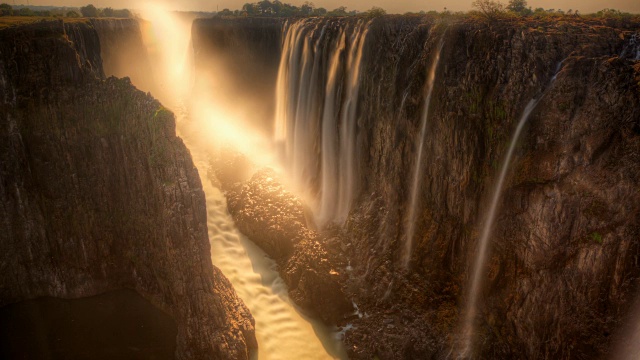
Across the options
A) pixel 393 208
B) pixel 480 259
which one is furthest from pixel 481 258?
pixel 393 208

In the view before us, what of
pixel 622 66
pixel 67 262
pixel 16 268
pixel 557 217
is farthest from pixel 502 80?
pixel 16 268

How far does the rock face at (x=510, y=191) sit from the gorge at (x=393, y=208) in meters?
0.06

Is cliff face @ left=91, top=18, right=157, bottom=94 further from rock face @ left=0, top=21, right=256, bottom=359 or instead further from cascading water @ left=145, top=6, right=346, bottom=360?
rock face @ left=0, top=21, right=256, bottom=359

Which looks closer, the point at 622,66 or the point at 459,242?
the point at 622,66

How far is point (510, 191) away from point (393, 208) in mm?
6671

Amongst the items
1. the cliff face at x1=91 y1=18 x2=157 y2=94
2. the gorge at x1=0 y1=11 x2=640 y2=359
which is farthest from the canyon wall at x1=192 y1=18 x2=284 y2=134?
the gorge at x1=0 y1=11 x2=640 y2=359

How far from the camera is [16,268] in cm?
1627

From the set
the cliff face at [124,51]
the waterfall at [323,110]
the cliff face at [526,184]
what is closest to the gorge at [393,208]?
the cliff face at [526,184]

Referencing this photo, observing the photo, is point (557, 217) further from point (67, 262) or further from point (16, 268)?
point (16, 268)

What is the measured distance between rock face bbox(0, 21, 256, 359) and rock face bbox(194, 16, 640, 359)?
22.0 ft

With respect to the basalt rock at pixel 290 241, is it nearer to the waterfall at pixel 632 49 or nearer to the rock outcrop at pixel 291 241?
the rock outcrop at pixel 291 241

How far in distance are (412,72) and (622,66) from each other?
8386mm

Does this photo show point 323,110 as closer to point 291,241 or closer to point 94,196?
point 291,241

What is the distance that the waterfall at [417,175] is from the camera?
17062 mm
